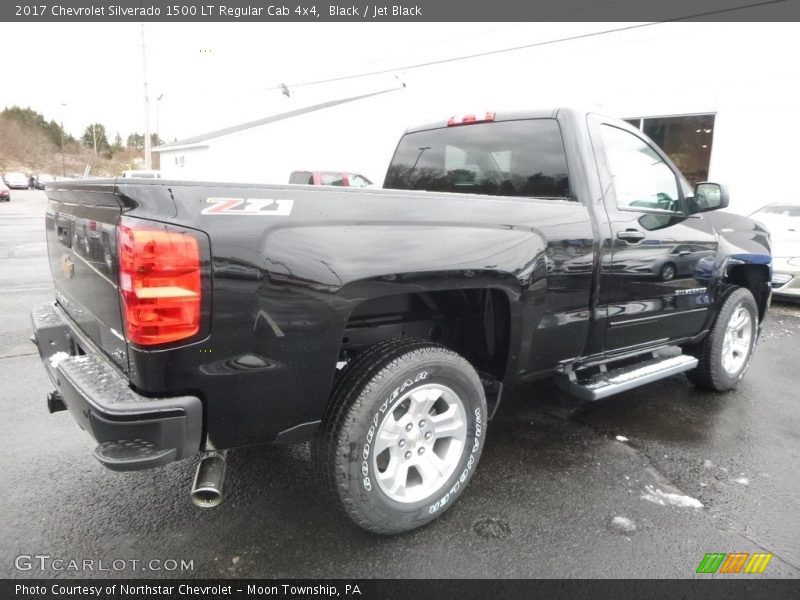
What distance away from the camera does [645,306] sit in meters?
3.42

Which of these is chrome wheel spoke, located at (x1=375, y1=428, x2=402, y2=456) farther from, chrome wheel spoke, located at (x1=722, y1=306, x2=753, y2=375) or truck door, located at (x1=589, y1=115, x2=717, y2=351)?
chrome wheel spoke, located at (x1=722, y1=306, x2=753, y2=375)

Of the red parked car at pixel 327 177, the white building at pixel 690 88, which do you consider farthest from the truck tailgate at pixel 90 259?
the red parked car at pixel 327 177

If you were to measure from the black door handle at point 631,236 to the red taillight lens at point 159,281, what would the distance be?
7.87 ft

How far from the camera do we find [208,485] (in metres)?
1.96

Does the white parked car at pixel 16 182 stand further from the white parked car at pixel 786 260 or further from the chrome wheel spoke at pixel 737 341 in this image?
the chrome wheel spoke at pixel 737 341

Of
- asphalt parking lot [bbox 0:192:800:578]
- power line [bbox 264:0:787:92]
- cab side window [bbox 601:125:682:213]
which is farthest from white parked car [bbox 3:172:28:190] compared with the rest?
cab side window [bbox 601:125:682:213]

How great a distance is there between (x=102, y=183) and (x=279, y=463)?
1791 mm

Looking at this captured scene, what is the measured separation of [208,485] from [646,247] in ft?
9.14

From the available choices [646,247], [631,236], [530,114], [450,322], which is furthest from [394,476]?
[530,114]

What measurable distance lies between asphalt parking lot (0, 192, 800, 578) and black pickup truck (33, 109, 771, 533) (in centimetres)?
28

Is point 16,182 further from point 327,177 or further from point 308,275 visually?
point 308,275

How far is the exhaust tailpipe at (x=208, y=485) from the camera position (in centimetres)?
195
